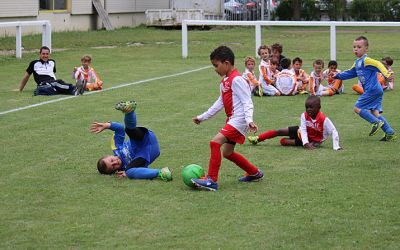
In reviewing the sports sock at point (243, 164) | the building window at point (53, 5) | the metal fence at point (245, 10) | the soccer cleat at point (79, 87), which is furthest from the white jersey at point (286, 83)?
the metal fence at point (245, 10)

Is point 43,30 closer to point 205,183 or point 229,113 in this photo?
point 229,113

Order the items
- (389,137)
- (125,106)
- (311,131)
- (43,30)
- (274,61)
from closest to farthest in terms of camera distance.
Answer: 1. (125,106)
2. (311,131)
3. (389,137)
4. (274,61)
5. (43,30)

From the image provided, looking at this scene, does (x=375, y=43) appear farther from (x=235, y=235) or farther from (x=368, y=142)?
(x=235, y=235)

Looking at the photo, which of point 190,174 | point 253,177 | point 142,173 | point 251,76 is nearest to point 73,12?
point 251,76

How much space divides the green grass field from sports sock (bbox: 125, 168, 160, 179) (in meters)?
0.12

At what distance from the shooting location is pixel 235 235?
23.5ft

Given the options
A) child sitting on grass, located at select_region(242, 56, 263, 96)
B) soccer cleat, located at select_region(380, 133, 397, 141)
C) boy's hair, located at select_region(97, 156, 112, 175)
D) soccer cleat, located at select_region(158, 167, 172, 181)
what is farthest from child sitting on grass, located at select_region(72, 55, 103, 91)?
soccer cleat, located at select_region(158, 167, 172, 181)

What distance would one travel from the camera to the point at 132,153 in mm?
9938

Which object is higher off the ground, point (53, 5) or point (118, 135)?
point (53, 5)

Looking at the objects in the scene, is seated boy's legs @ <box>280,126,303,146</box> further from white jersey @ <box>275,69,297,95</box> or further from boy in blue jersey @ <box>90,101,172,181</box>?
white jersey @ <box>275,69,297,95</box>

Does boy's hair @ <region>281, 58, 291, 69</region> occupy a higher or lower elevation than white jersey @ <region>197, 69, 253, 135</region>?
higher

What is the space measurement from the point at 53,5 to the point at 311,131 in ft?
89.8

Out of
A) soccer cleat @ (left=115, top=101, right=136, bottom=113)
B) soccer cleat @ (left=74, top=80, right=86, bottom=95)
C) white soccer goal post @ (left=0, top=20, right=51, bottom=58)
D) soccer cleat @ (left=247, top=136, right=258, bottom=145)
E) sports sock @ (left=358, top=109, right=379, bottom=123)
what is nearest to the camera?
soccer cleat @ (left=115, top=101, right=136, bottom=113)

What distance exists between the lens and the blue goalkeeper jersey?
9852 mm
